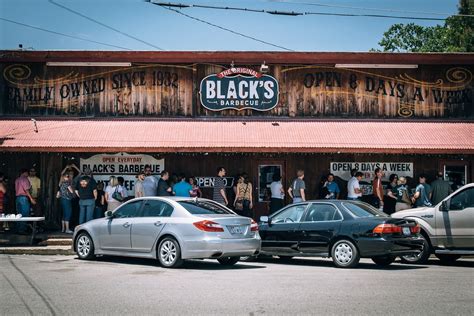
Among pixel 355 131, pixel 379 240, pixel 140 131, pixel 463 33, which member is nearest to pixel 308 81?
pixel 355 131

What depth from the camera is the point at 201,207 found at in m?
15.1

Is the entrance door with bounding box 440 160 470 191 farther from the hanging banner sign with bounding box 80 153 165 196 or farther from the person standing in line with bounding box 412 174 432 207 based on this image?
the hanging banner sign with bounding box 80 153 165 196

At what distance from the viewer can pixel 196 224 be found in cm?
1419

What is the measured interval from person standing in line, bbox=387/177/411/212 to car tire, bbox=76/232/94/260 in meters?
8.86

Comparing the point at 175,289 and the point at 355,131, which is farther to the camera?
the point at 355,131

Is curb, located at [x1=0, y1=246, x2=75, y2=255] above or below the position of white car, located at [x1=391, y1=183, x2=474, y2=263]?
below

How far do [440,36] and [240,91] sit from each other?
3204cm

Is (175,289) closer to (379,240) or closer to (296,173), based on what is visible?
(379,240)

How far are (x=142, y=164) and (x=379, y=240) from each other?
10.3 metres

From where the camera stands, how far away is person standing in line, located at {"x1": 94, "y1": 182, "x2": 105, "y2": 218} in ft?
70.2

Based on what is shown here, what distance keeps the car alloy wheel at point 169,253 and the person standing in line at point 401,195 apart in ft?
27.1

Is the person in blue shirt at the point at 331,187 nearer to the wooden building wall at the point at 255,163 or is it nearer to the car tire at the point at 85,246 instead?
the wooden building wall at the point at 255,163

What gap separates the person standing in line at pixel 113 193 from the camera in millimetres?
20516

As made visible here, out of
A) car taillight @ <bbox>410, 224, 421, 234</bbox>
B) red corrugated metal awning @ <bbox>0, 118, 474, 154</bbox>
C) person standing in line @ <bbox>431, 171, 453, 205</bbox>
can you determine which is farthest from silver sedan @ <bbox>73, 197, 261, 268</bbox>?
person standing in line @ <bbox>431, 171, 453, 205</bbox>
